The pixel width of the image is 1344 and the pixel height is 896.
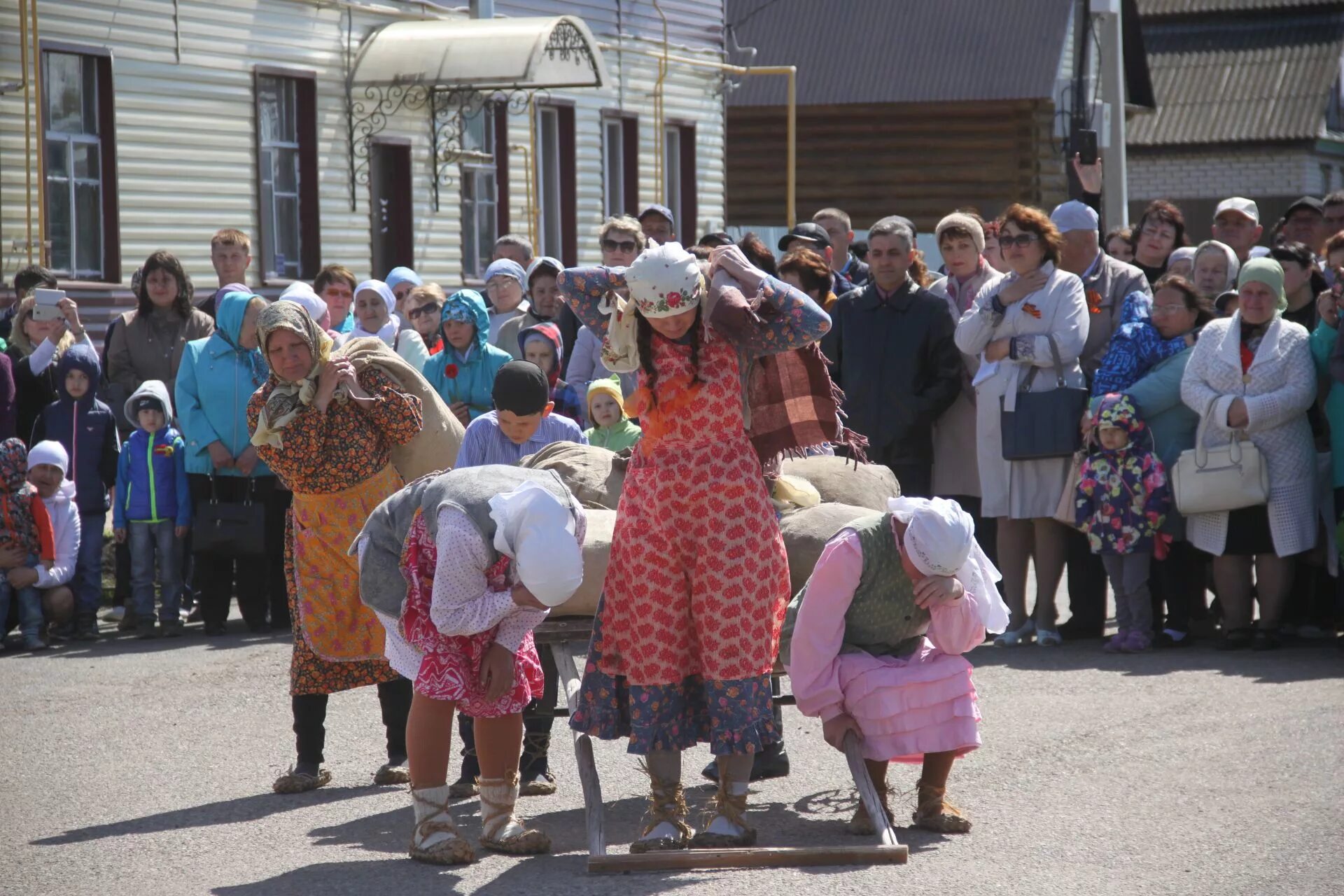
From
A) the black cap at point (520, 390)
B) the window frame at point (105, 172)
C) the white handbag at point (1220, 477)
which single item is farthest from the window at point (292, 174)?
the black cap at point (520, 390)

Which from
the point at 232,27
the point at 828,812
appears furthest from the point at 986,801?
the point at 232,27

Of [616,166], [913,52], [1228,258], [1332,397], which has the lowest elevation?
[1332,397]

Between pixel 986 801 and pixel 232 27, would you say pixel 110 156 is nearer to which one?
pixel 232 27

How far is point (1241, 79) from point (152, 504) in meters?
30.0

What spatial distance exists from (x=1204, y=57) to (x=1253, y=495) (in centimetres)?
3027

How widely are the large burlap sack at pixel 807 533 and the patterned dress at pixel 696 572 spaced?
0.64 metres

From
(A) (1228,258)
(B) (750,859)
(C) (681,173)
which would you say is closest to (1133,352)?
(A) (1228,258)

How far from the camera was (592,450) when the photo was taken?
6.69 metres

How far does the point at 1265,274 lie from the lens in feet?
28.1

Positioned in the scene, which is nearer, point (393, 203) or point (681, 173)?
point (393, 203)

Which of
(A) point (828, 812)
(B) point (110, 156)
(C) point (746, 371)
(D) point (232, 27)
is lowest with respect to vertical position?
(A) point (828, 812)

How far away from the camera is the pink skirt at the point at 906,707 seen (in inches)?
213

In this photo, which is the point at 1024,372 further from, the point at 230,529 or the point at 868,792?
the point at 230,529

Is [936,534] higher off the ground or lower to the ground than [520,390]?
lower
